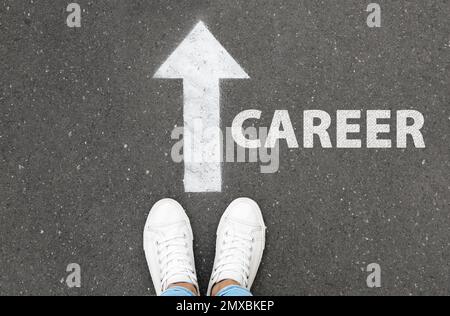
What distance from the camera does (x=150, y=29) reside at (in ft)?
10.2

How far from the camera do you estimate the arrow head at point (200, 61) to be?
3094 mm

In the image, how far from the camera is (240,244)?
313 centimetres

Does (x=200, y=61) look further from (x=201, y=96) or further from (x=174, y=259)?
(x=174, y=259)

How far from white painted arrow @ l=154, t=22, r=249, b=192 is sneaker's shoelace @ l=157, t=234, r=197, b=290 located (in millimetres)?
342

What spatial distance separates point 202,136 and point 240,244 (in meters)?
0.71

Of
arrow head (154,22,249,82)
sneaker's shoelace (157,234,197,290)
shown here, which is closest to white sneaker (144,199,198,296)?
sneaker's shoelace (157,234,197,290)

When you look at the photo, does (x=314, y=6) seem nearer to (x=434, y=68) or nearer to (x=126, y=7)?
(x=434, y=68)

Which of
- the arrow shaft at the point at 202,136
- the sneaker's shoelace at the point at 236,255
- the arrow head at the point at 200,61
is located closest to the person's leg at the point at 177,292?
the sneaker's shoelace at the point at 236,255

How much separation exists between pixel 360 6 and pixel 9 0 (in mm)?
2172

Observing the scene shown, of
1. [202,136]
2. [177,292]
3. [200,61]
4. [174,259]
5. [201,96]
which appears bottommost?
[177,292]

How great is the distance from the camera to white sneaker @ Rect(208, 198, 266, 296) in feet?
10.1

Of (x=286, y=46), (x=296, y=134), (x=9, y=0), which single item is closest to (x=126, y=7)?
(x=9, y=0)

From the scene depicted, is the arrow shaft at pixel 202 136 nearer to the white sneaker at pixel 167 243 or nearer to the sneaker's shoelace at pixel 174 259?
the white sneaker at pixel 167 243

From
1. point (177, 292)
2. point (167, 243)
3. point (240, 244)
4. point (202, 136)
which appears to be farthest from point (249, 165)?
point (177, 292)
